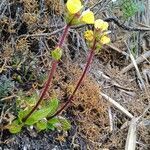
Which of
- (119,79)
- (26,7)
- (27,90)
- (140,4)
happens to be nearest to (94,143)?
(27,90)

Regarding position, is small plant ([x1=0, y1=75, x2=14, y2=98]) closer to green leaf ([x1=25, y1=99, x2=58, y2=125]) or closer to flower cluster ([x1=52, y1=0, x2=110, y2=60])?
green leaf ([x1=25, y1=99, x2=58, y2=125])

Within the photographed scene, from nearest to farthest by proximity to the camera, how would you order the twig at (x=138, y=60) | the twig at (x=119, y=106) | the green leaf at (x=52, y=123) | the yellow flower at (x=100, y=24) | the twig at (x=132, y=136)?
the yellow flower at (x=100, y=24)
the green leaf at (x=52, y=123)
the twig at (x=132, y=136)
the twig at (x=119, y=106)
the twig at (x=138, y=60)

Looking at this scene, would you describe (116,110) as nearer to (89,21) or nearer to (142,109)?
(142,109)

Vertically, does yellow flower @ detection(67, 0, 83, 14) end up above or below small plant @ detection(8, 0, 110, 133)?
above

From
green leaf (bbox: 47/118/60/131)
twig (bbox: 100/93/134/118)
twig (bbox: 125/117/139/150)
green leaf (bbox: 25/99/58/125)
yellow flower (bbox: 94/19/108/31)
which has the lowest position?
twig (bbox: 125/117/139/150)

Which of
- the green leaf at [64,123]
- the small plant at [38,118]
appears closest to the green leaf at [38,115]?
the small plant at [38,118]

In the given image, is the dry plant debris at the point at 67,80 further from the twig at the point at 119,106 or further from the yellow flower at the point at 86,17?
the yellow flower at the point at 86,17

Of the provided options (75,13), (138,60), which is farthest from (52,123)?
(138,60)

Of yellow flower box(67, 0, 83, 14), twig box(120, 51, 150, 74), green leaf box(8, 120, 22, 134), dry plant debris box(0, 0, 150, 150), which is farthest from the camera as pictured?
twig box(120, 51, 150, 74)

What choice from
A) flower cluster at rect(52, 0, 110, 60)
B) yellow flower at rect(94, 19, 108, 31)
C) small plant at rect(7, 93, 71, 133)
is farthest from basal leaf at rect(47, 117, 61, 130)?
yellow flower at rect(94, 19, 108, 31)
